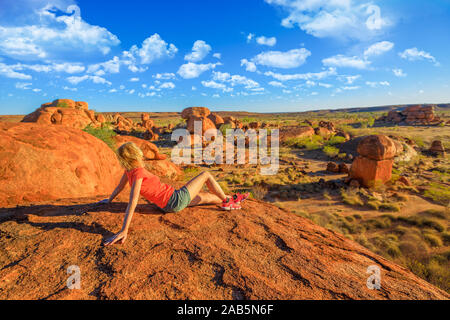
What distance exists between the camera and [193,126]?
2325cm

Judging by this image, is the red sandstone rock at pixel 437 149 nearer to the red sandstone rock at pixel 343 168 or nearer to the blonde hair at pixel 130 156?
the red sandstone rock at pixel 343 168

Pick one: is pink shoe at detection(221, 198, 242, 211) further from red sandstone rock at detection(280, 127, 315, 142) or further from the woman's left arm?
red sandstone rock at detection(280, 127, 315, 142)

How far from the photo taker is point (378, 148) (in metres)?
9.41

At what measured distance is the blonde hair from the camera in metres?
2.72

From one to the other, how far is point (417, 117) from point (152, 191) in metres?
51.4

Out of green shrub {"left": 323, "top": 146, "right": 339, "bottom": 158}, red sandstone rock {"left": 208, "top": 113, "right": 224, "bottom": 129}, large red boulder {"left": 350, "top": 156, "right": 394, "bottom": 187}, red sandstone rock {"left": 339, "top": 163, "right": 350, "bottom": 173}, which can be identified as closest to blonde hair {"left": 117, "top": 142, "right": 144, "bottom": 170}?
large red boulder {"left": 350, "top": 156, "right": 394, "bottom": 187}

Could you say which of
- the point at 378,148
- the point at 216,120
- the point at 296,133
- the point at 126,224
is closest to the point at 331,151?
the point at 296,133

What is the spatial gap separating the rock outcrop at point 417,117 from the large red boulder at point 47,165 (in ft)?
162

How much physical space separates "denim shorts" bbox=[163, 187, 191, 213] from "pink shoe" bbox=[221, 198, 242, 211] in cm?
59
